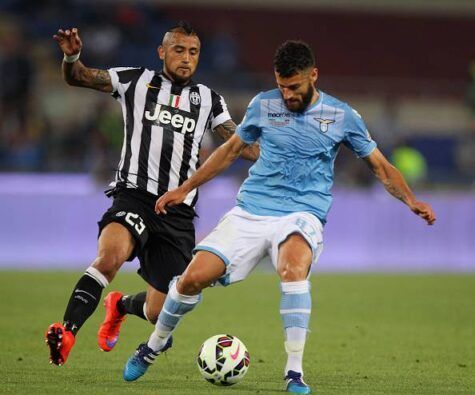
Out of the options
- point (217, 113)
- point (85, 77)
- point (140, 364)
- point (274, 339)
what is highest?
point (85, 77)

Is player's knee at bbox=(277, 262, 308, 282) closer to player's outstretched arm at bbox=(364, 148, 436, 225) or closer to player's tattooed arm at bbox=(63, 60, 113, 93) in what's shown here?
player's outstretched arm at bbox=(364, 148, 436, 225)

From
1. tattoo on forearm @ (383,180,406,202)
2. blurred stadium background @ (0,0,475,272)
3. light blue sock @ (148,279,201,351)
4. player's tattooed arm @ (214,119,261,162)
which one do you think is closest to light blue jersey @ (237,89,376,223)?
tattoo on forearm @ (383,180,406,202)

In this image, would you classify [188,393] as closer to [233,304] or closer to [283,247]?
[283,247]

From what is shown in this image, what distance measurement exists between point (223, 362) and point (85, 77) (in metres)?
2.18

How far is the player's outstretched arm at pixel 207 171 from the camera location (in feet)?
22.1

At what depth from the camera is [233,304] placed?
1273 cm

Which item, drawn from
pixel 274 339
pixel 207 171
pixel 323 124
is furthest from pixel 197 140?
pixel 274 339

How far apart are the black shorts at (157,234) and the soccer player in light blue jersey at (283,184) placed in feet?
2.36

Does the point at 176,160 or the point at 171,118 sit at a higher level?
the point at 171,118

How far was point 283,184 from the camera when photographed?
6.69 m

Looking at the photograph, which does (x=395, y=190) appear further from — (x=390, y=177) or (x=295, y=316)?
(x=295, y=316)

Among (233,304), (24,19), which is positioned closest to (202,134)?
(233,304)

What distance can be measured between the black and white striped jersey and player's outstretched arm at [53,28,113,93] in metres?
0.09

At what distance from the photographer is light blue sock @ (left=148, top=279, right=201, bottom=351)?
22.0 feet
